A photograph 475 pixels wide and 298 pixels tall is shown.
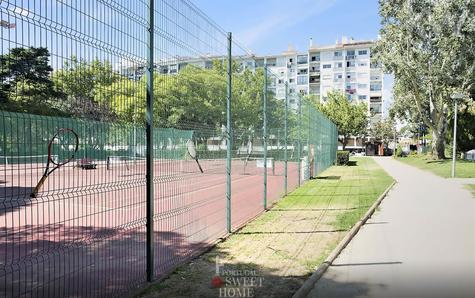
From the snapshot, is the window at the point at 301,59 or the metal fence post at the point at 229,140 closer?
the metal fence post at the point at 229,140

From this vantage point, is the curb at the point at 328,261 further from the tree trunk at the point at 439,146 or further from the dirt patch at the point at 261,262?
the tree trunk at the point at 439,146

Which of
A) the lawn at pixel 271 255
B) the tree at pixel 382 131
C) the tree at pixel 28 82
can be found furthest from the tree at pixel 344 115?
the tree at pixel 28 82

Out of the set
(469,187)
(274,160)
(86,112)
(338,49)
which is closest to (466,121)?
(469,187)

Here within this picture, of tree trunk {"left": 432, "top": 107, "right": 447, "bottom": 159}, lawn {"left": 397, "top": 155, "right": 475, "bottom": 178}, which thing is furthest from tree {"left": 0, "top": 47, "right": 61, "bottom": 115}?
tree trunk {"left": 432, "top": 107, "right": 447, "bottom": 159}

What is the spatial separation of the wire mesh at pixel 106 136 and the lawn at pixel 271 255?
1.34ft

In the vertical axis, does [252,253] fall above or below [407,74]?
below

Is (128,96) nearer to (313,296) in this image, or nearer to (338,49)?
(313,296)

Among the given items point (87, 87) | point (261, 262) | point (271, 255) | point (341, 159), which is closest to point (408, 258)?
point (271, 255)

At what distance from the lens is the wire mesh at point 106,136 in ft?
11.7

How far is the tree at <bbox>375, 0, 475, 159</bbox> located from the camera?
35031 millimetres

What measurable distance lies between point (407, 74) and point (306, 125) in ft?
69.0

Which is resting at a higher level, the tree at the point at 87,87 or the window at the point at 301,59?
the window at the point at 301,59

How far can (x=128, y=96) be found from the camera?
503cm

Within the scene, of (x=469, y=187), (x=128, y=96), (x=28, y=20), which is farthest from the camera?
(x=469, y=187)
